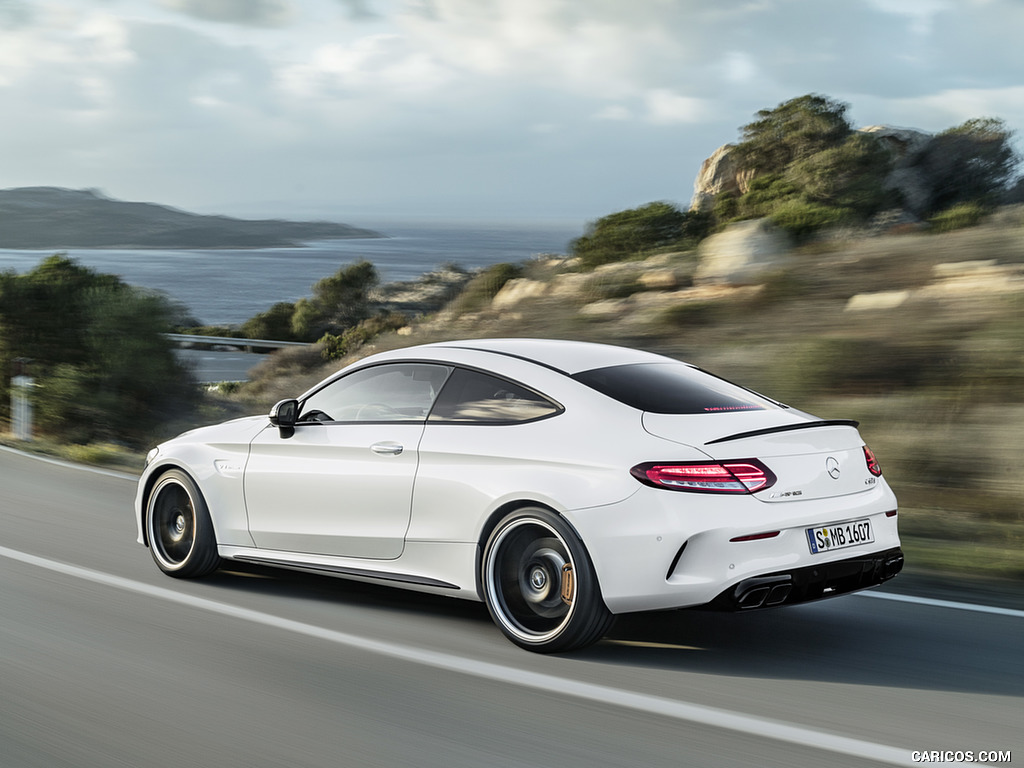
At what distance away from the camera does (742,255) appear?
1695 cm

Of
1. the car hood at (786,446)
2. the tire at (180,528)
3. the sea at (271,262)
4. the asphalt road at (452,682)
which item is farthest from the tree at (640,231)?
the car hood at (786,446)

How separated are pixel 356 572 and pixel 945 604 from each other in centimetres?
320

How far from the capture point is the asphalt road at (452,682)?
397 centimetres

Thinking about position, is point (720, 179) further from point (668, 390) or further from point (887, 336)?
point (668, 390)

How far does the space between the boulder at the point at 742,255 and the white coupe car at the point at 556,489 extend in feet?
34.7

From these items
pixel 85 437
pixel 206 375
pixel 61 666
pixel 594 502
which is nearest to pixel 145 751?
pixel 61 666

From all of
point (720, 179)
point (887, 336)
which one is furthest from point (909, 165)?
point (887, 336)

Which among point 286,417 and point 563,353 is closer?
point 563,353

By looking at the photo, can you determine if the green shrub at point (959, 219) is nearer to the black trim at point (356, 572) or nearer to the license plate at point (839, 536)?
the license plate at point (839, 536)

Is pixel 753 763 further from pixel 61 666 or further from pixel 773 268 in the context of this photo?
pixel 773 268

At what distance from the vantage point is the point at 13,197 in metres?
41.8

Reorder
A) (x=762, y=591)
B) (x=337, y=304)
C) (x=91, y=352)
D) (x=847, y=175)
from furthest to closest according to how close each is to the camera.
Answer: (x=337, y=304)
(x=847, y=175)
(x=91, y=352)
(x=762, y=591)

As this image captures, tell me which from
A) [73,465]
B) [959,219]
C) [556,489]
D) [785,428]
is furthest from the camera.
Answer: [959,219]

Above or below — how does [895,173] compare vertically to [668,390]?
above
